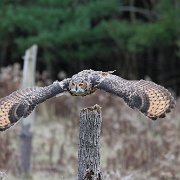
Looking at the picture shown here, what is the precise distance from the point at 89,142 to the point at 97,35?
9680 mm


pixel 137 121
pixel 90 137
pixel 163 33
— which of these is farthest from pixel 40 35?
pixel 90 137

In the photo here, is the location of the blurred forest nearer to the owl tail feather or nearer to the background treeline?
the background treeline

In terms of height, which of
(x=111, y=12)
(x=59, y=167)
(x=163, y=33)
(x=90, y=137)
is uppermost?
(x=111, y=12)

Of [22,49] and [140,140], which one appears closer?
[140,140]

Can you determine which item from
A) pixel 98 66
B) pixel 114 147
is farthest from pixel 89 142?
pixel 98 66

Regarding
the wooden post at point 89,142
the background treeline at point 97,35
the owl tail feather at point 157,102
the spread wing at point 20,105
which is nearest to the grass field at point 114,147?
the wooden post at point 89,142

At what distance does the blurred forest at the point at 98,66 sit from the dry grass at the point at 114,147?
0.01 metres

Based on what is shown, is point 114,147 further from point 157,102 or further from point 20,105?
point 157,102

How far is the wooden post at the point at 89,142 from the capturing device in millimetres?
3502

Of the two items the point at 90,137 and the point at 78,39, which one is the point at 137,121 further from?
the point at 90,137

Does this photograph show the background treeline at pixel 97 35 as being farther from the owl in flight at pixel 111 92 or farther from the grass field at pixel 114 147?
the owl in flight at pixel 111 92

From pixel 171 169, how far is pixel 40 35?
21.9 feet

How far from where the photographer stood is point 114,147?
795 centimetres

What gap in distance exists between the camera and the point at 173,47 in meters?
13.7
